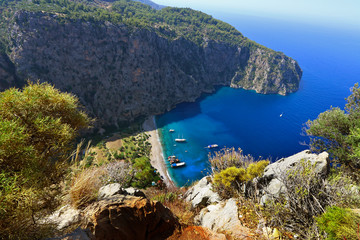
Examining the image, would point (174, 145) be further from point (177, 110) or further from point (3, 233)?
point (3, 233)

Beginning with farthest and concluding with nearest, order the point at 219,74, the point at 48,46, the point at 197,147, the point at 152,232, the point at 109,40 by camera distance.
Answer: the point at 219,74 → the point at 109,40 → the point at 48,46 → the point at 197,147 → the point at 152,232

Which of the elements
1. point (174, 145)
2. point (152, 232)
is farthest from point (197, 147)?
point (152, 232)

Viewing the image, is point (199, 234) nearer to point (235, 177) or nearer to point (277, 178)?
point (277, 178)

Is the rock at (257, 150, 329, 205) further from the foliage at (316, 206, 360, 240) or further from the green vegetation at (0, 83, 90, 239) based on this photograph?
the green vegetation at (0, 83, 90, 239)

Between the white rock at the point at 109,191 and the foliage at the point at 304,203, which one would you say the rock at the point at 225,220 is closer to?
the foliage at the point at 304,203

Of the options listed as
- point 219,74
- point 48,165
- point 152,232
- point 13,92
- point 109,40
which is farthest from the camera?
point 219,74

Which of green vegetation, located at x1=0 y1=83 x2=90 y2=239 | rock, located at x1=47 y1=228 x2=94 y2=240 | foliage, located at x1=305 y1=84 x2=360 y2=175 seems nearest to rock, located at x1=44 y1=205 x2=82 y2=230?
green vegetation, located at x1=0 y1=83 x2=90 y2=239

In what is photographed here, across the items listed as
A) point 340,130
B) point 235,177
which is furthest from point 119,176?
point 340,130
